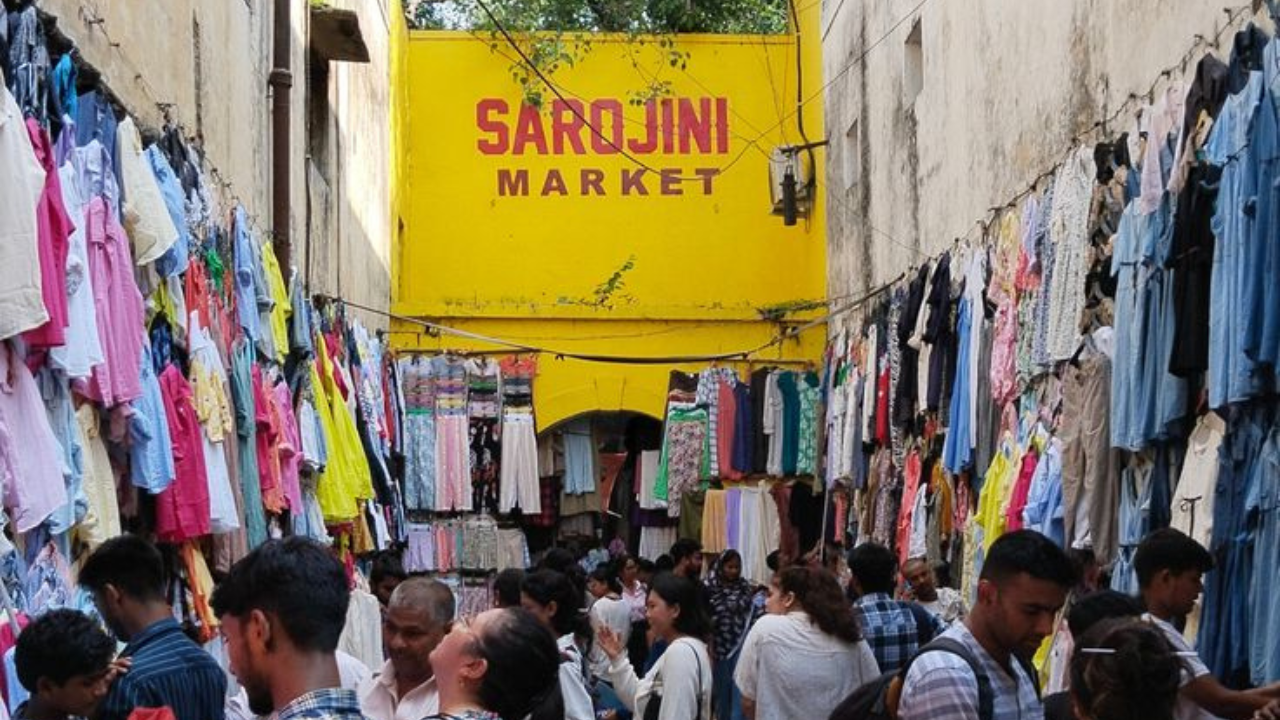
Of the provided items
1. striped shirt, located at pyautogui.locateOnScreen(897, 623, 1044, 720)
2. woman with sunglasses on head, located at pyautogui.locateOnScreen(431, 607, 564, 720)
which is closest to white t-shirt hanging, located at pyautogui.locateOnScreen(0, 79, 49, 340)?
woman with sunglasses on head, located at pyautogui.locateOnScreen(431, 607, 564, 720)

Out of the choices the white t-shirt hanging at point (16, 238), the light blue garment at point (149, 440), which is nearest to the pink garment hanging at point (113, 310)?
the light blue garment at point (149, 440)

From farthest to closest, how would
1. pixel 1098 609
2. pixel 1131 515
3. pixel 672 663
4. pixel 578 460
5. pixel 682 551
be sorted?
pixel 578 460
pixel 682 551
pixel 1131 515
pixel 672 663
pixel 1098 609

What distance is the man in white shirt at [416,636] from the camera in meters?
5.93

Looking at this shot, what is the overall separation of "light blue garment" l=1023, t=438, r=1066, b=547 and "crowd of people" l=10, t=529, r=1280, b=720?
6.87ft

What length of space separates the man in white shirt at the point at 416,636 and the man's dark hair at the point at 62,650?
0.95 metres

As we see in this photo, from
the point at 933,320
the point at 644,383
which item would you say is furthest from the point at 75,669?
the point at 644,383

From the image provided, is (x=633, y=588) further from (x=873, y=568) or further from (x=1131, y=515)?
(x=873, y=568)

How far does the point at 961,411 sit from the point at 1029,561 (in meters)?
8.73

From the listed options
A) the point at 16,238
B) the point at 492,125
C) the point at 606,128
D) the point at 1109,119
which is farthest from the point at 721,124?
the point at 16,238

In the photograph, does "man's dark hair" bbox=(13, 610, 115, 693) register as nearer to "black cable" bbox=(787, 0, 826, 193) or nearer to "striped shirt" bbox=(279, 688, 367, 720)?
"striped shirt" bbox=(279, 688, 367, 720)

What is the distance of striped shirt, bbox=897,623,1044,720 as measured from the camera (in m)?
5.05

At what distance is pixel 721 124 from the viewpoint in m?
23.0

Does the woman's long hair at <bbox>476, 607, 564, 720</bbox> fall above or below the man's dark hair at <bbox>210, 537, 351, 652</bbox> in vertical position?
below

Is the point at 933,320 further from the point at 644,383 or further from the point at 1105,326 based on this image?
the point at 644,383
